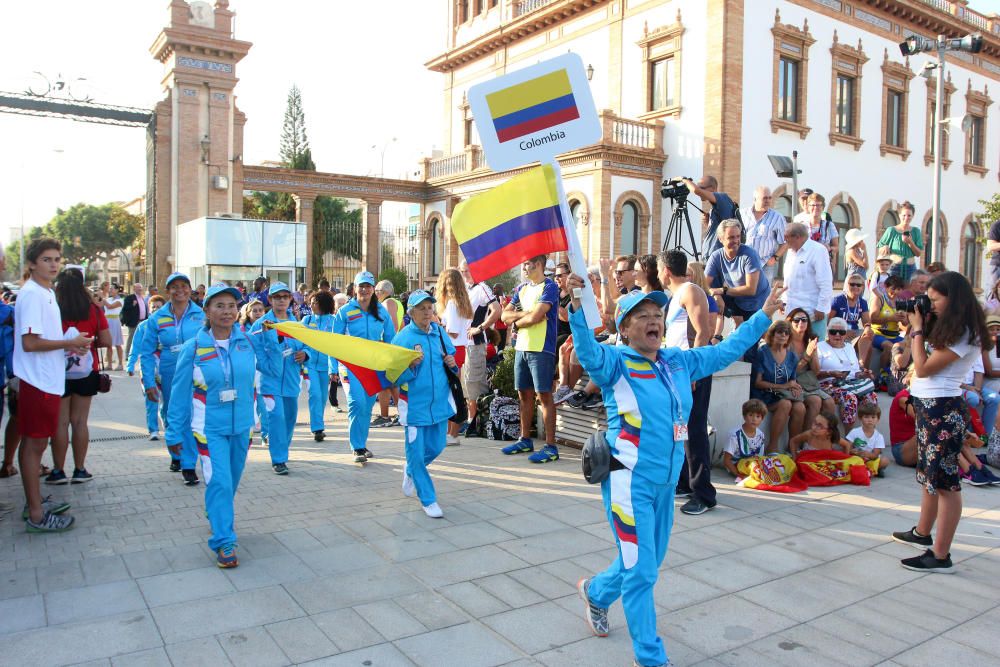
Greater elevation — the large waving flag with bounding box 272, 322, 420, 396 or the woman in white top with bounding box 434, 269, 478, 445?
the woman in white top with bounding box 434, 269, 478, 445

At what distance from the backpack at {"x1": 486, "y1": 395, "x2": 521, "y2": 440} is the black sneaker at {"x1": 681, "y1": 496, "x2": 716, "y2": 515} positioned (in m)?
3.38

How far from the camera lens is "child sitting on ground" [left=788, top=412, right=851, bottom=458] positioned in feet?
24.7

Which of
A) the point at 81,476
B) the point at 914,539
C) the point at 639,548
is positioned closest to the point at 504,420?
the point at 81,476

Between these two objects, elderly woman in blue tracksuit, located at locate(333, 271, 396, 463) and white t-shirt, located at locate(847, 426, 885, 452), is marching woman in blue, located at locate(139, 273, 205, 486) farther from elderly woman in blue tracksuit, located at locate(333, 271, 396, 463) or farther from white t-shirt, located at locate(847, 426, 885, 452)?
white t-shirt, located at locate(847, 426, 885, 452)

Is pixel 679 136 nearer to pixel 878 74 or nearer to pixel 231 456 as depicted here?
pixel 878 74

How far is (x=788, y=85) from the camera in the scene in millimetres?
25797

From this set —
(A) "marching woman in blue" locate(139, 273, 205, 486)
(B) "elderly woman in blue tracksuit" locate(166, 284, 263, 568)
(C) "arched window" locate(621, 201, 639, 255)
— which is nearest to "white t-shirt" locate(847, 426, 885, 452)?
(B) "elderly woman in blue tracksuit" locate(166, 284, 263, 568)

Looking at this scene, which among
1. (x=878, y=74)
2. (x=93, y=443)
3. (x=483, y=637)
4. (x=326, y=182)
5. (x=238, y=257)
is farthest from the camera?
(x=326, y=182)

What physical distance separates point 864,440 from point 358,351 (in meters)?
5.30

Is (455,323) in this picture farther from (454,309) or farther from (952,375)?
(952,375)

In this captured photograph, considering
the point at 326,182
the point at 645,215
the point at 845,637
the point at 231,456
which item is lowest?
the point at 845,637

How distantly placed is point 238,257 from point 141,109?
9919mm

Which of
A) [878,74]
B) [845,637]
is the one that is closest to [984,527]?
[845,637]

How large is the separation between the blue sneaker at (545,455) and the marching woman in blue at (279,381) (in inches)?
98.9
